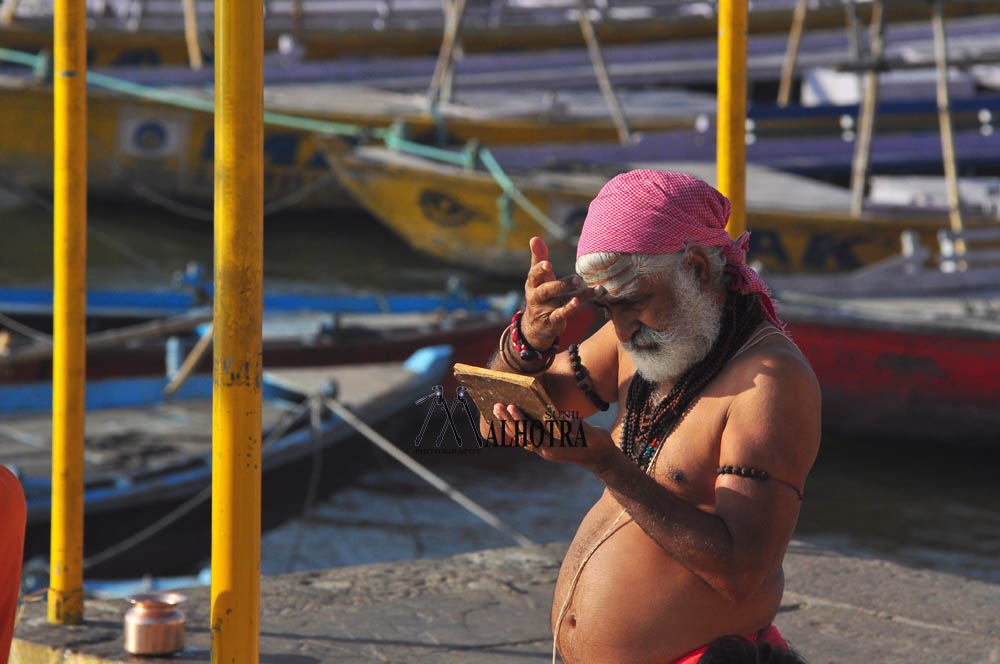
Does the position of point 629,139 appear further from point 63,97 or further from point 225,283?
point 225,283

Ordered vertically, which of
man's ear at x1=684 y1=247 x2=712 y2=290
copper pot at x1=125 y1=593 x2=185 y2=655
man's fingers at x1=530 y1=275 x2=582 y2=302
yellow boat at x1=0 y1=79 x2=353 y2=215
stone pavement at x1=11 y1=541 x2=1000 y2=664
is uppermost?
man's ear at x1=684 y1=247 x2=712 y2=290

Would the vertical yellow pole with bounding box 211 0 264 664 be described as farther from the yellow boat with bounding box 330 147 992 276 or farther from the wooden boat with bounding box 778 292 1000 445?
the yellow boat with bounding box 330 147 992 276

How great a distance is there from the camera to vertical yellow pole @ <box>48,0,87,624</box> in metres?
3.61

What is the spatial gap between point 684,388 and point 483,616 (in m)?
1.84

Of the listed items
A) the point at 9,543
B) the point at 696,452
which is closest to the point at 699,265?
the point at 696,452

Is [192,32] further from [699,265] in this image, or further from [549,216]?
[699,265]

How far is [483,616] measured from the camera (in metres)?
4.23

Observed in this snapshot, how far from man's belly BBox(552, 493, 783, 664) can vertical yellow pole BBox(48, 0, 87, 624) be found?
1.66 m

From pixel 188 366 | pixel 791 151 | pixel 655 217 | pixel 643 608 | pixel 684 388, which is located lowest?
pixel 188 366

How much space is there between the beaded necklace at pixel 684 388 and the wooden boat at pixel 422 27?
17.2 meters

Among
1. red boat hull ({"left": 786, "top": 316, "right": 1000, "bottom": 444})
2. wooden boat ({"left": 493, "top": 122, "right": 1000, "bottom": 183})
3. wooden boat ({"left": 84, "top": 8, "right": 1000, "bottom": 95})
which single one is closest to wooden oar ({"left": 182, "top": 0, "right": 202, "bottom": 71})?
wooden boat ({"left": 84, "top": 8, "right": 1000, "bottom": 95})

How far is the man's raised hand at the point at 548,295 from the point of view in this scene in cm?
245

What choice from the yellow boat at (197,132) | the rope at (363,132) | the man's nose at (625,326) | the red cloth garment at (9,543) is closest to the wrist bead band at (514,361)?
the man's nose at (625,326)

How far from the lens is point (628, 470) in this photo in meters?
2.32
